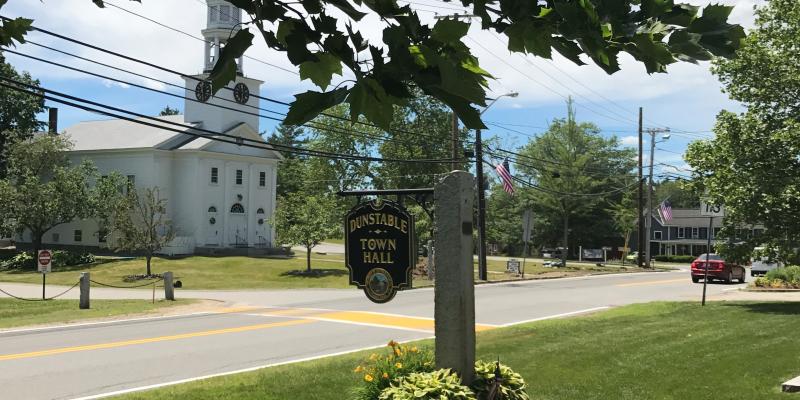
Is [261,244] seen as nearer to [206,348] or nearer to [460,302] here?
[206,348]

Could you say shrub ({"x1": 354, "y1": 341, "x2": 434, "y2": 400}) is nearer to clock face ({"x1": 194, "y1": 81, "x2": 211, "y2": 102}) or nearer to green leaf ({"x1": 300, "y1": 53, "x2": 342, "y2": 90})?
clock face ({"x1": 194, "y1": 81, "x2": 211, "y2": 102})

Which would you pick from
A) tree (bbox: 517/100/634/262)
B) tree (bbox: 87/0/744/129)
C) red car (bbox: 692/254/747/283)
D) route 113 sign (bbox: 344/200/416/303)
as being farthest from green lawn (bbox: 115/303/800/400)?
tree (bbox: 517/100/634/262)

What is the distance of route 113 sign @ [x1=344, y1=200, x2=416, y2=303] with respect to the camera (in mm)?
8250

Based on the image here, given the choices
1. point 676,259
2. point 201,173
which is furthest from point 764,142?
point 676,259

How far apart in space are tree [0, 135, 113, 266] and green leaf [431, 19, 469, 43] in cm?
4462

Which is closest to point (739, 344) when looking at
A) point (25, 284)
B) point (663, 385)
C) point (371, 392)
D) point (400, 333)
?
point (663, 385)

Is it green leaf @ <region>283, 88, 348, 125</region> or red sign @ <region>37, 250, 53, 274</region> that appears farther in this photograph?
red sign @ <region>37, 250, 53, 274</region>

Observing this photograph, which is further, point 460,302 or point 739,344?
point 739,344

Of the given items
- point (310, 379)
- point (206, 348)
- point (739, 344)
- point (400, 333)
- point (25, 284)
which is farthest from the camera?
point (25, 284)

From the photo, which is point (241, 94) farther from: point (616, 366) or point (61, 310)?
point (61, 310)

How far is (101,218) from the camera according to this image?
45.2 meters

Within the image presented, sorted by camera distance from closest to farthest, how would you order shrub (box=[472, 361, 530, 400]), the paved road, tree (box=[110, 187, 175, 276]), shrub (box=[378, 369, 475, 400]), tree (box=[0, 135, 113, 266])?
shrub (box=[378, 369, 475, 400]) → shrub (box=[472, 361, 530, 400]) → the paved road → tree (box=[110, 187, 175, 276]) → tree (box=[0, 135, 113, 266])

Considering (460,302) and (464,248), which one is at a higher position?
(464,248)

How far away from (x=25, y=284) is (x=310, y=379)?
2853 cm
